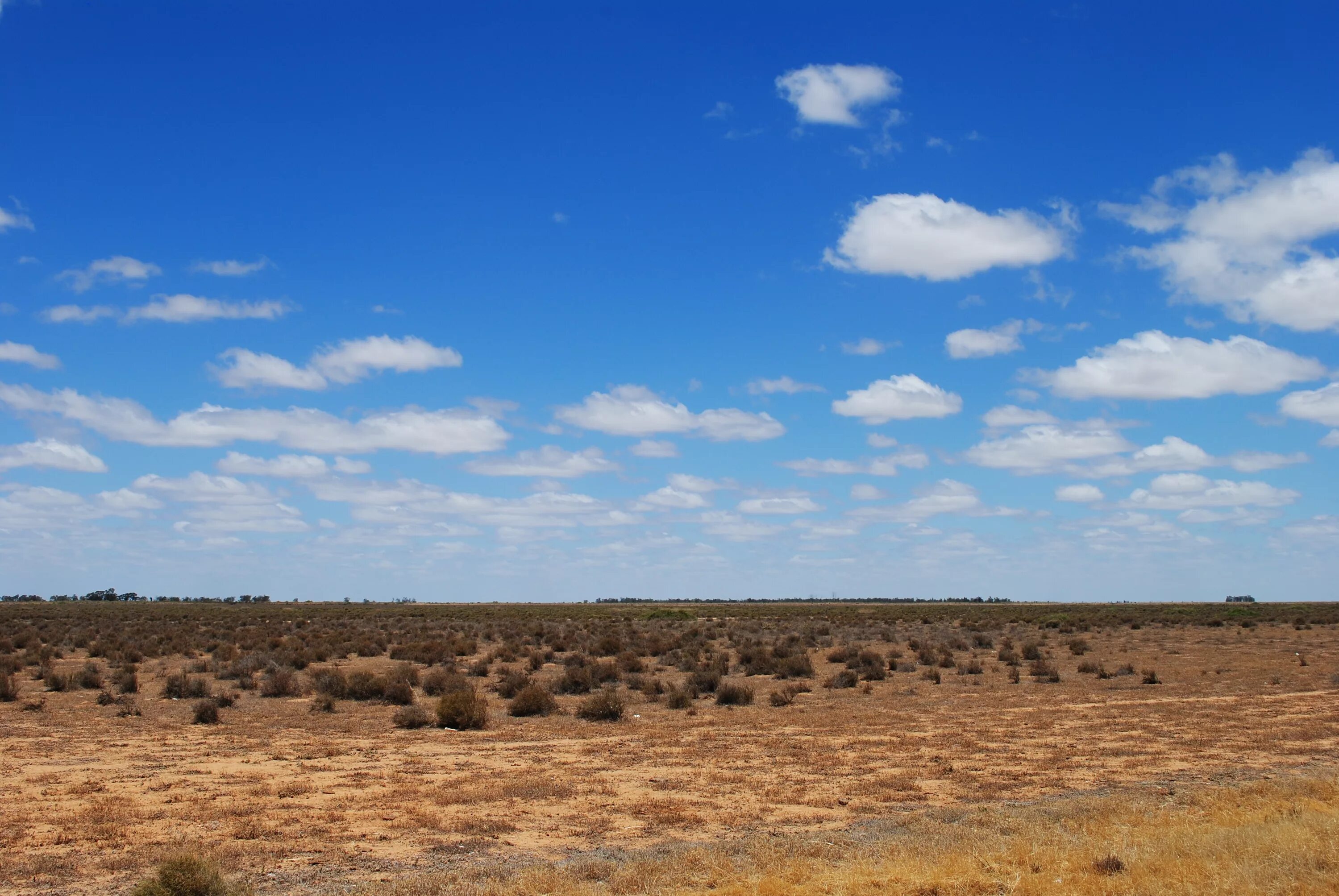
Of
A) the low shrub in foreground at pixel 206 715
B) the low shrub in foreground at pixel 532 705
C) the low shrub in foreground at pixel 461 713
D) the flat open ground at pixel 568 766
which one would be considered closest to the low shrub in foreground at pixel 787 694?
the flat open ground at pixel 568 766

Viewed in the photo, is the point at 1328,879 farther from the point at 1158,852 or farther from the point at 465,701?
the point at 465,701

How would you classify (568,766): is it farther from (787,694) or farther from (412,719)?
(787,694)

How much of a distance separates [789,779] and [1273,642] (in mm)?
44298

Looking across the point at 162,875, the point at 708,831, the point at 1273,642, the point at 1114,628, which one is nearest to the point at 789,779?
the point at 708,831

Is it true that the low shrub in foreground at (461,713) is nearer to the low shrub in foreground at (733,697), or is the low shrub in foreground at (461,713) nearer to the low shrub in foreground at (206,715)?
the low shrub in foreground at (206,715)

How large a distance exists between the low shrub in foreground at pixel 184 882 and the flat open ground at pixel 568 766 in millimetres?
1283

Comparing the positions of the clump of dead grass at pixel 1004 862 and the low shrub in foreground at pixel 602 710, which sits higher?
the clump of dead grass at pixel 1004 862

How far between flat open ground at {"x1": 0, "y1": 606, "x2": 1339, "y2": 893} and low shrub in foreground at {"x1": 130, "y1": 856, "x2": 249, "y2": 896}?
128cm

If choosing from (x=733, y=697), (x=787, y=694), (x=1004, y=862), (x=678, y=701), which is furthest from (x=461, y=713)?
(x=1004, y=862)

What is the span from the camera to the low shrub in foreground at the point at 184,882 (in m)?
9.06

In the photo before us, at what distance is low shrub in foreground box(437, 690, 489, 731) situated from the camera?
22.9 metres

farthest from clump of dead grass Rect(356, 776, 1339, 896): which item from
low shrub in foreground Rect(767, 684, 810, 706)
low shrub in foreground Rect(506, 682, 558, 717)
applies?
low shrub in foreground Rect(767, 684, 810, 706)

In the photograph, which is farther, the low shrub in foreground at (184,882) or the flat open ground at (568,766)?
the flat open ground at (568,766)

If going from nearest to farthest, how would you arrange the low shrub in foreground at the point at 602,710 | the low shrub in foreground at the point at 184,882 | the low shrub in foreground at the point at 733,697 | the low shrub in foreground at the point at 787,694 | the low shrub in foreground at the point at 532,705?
the low shrub in foreground at the point at 184,882, the low shrub in foreground at the point at 602,710, the low shrub in foreground at the point at 532,705, the low shrub in foreground at the point at 787,694, the low shrub in foreground at the point at 733,697
